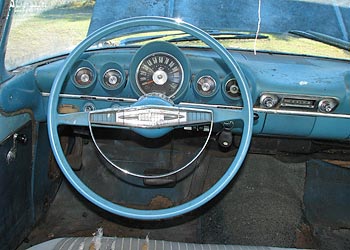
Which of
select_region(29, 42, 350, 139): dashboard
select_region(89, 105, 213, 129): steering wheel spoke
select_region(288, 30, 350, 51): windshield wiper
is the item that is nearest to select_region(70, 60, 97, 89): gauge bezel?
select_region(29, 42, 350, 139): dashboard

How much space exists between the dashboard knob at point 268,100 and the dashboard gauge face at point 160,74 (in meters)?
0.46

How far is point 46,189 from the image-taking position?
9.37 feet

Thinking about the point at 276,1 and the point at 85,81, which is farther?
the point at 276,1

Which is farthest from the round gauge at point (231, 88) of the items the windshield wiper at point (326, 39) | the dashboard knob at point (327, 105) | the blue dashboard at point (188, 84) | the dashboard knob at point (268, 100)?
the windshield wiper at point (326, 39)

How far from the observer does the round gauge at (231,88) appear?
229 cm

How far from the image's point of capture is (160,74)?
2.15 metres

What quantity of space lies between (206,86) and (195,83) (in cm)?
6

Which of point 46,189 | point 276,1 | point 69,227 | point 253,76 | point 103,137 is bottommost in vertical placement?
point 69,227

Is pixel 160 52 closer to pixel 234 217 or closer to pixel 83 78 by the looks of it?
pixel 83 78

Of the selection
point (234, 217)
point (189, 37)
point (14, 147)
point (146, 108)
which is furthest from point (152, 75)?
point (234, 217)

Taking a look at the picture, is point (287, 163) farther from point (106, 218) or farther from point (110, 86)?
point (110, 86)

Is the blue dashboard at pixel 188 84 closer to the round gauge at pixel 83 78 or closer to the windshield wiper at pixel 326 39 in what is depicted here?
the round gauge at pixel 83 78

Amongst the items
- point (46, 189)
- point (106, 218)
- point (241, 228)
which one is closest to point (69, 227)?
point (106, 218)

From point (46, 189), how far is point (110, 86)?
97 cm
